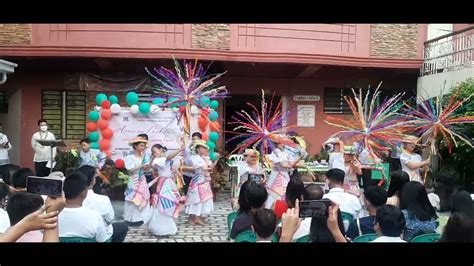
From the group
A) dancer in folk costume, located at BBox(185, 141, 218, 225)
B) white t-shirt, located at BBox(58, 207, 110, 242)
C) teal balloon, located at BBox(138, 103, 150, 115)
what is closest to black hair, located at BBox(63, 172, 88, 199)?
white t-shirt, located at BBox(58, 207, 110, 242)

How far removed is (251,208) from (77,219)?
117 centimetres

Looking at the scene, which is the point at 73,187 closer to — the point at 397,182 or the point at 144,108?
the point at 397,182

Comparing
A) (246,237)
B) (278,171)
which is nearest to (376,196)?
(246,237)

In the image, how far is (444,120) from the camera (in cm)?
549

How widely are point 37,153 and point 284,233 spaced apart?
17.4ft

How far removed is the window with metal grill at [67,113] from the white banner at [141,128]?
5.63ft

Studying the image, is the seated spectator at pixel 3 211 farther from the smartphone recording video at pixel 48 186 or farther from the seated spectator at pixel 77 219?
the smartphone recording video at pixel 48 186

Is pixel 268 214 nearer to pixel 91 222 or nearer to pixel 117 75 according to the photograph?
pixel 91 222

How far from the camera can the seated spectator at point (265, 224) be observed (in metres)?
2.86

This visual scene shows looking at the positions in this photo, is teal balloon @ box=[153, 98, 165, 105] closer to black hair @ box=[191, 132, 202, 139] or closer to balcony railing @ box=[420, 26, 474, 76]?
black hair @ box=[191, 132, 202, 139]

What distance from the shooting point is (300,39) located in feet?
26.1

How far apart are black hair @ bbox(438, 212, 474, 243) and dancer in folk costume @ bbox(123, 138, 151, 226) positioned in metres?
3.35

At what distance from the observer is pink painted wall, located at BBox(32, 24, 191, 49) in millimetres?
7543

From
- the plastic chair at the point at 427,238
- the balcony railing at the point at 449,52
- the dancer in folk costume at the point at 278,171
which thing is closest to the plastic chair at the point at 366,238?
the plastic chair at the point at 427,238
